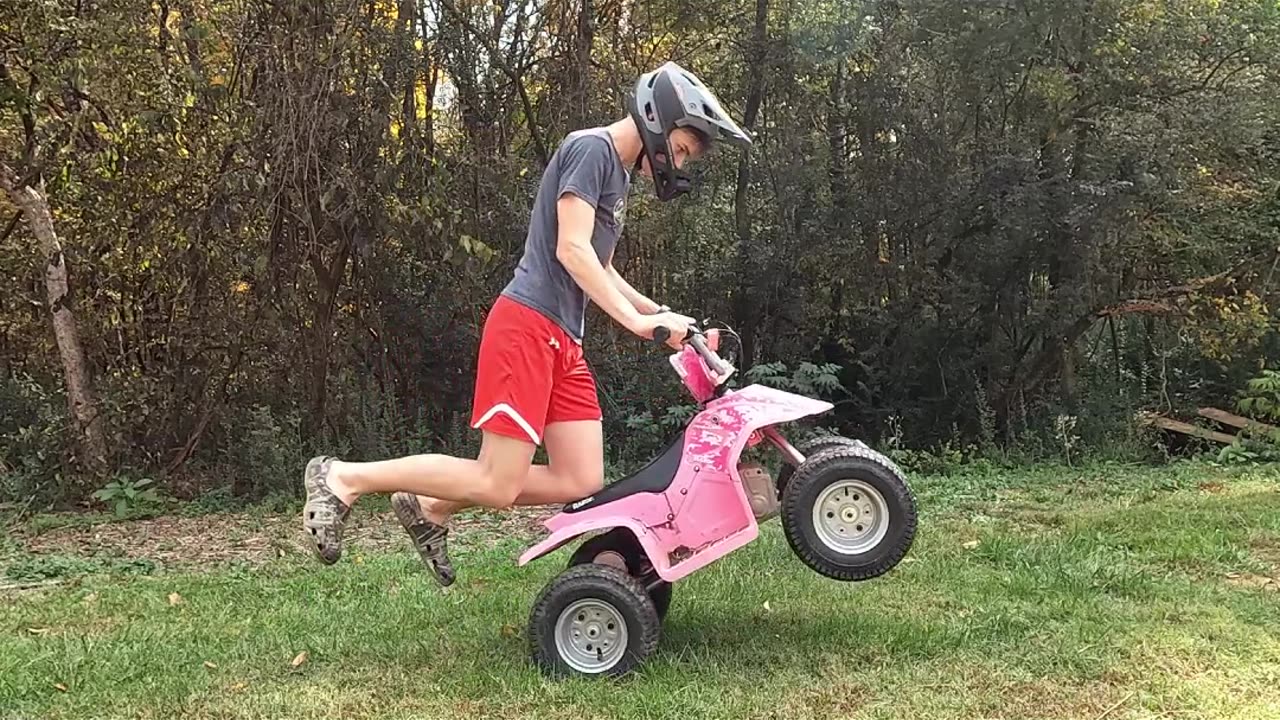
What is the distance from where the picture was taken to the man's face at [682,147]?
3350 mm

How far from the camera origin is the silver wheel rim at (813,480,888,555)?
329 centimetres

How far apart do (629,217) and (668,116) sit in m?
5.65

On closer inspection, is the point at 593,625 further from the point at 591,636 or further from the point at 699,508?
the point at 699,508

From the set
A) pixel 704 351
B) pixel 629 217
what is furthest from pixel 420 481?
pixel 629 217

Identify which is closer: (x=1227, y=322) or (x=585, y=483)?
(x=585, y=483)

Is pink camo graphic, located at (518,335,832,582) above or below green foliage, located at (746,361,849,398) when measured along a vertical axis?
above

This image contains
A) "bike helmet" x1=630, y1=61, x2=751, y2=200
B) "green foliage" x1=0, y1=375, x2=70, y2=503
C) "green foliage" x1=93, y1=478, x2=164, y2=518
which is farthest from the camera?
"green foliage" x1=0, y1=375, x2=70, y2=503

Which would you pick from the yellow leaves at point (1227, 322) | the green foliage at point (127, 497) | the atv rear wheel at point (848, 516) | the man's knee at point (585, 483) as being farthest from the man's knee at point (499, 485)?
the yellow leaves at point (1227, 322)

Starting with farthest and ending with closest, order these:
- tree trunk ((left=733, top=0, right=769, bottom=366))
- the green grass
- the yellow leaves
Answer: tree trunk ((left=733, top=0, right=769, bottom=366)), the yellow leaves, the green grass

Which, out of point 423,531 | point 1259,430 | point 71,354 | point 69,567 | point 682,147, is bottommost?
point 1259,430

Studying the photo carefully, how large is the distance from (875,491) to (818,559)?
0.88ft

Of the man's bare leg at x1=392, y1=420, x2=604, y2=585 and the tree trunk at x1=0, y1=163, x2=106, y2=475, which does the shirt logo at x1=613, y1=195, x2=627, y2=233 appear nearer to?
the man's bare leg at x1=392, y1=420, x2=604, y2=585

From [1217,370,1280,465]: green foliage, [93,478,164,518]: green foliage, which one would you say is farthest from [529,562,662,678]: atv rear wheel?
[1217,370,1280,465]: green foliage

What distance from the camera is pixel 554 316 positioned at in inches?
132
